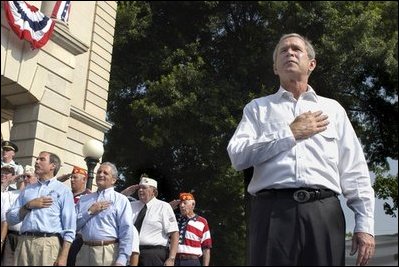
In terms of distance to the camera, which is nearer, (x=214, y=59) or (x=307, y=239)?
(x=307, y=239)

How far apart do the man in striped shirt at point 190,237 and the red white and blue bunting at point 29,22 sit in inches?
117

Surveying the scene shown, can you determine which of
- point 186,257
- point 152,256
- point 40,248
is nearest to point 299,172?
point 40,248

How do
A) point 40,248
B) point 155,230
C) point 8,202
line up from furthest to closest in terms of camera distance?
point 155,230 < point 8,202 < point 40,248

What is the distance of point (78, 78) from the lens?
10914mm

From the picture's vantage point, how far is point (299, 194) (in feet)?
8.82

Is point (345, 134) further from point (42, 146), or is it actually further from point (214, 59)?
point (214, 59)

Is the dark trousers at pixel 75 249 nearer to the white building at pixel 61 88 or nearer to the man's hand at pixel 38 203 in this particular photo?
the man's hand at pixel 38 203

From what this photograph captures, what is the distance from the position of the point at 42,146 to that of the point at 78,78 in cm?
334

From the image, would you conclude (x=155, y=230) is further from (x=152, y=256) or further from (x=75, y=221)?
(x=75, y=221)

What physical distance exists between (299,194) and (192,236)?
5.77m

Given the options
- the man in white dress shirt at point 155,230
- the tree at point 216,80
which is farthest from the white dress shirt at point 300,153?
the tree at point 216,80

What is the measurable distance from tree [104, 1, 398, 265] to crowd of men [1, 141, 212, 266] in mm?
6585

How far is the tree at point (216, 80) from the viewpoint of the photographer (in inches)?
566

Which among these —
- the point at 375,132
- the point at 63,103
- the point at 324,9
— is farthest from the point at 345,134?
the point at 375,132
